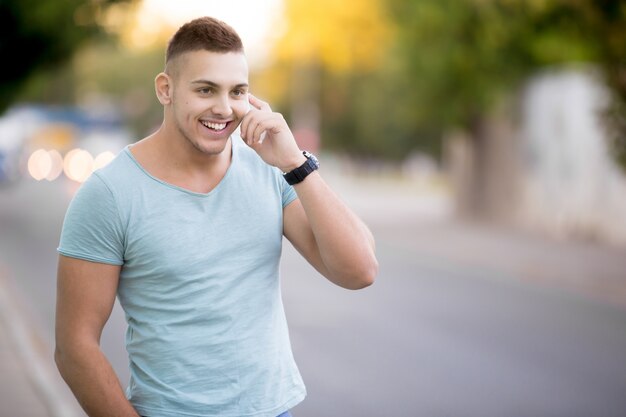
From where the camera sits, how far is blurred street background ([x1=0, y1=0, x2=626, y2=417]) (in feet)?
28.1

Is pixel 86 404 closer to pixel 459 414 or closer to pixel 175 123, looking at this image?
pixel 175 123

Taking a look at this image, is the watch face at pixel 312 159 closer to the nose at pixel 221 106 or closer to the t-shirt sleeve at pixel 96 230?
the nose at pixel 221 106

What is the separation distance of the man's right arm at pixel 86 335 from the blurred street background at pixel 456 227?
1.53 metres

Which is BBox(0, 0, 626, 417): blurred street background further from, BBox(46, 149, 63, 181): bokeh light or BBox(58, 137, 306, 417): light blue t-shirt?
BBox(46, 149, 63, 181): bokeh light

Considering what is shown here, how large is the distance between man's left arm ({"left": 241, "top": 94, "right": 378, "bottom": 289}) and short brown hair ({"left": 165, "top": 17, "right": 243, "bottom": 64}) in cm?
17

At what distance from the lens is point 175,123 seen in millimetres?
2775

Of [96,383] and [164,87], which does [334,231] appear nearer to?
[164,87]

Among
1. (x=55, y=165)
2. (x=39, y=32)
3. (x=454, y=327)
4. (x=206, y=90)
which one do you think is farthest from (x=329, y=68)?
(x=206, y=90)

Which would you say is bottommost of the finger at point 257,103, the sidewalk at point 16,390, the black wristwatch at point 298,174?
the sidewalk at point 16,390

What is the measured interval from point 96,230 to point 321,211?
52 centimetres

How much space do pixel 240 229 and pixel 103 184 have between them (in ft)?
1.11

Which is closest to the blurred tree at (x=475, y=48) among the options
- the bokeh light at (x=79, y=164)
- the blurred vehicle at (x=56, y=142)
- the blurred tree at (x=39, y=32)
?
the blurred tree at (x=39, y=32)

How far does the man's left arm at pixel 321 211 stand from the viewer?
2.71m

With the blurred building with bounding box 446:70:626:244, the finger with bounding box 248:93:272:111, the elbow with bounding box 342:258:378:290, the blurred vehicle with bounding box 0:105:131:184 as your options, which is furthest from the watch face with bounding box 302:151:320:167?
the blurred vehicle with bounding box 0:105:131:184
